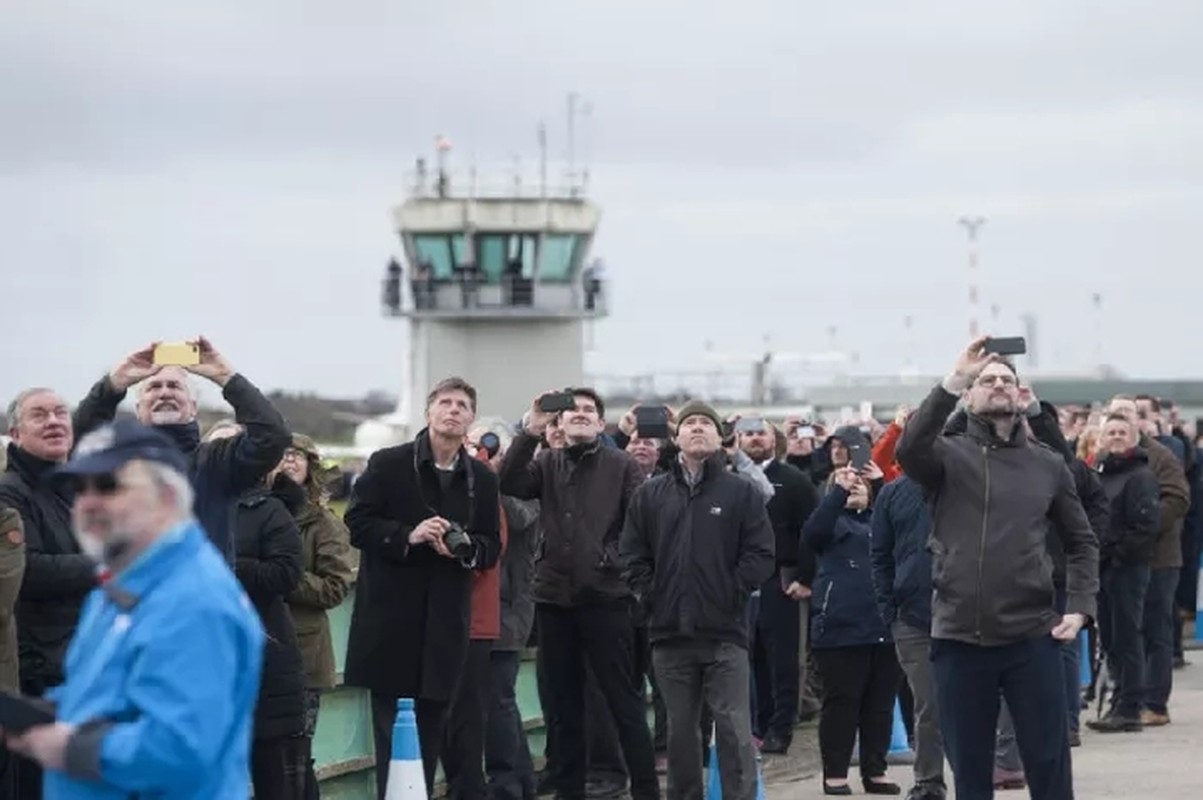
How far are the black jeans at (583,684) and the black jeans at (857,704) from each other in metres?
0.99

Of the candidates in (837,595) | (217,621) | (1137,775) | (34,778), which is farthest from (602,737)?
(217,621)

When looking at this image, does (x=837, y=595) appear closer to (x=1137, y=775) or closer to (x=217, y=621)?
(x=1137, y=775)

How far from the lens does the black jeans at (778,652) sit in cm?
1705

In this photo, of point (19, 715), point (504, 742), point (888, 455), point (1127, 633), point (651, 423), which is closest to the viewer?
point (19, 715)

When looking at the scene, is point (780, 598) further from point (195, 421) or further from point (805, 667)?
point (195, 421)

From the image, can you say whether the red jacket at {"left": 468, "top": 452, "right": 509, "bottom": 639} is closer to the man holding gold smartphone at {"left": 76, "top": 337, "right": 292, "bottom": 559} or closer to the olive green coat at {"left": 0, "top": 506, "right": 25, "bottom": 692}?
the man holding gold smartphone at {"left": 76, "top": 337, "right": 292, "bottom": 559}

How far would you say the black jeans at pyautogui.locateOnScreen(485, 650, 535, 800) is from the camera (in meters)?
13.5

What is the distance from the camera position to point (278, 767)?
11.0 m

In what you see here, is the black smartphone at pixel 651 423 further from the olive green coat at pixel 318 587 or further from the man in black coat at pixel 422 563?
the olive green coat at pixel 318 587

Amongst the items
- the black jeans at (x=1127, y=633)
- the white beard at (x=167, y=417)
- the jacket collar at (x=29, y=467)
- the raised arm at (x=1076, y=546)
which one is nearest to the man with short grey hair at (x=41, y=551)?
the jacket collar at (x=29, y=467)

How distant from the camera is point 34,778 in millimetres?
9867

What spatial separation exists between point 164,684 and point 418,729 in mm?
6498

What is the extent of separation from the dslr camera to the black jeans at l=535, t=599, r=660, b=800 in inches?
77.5

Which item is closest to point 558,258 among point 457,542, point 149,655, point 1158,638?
point 1158,638
